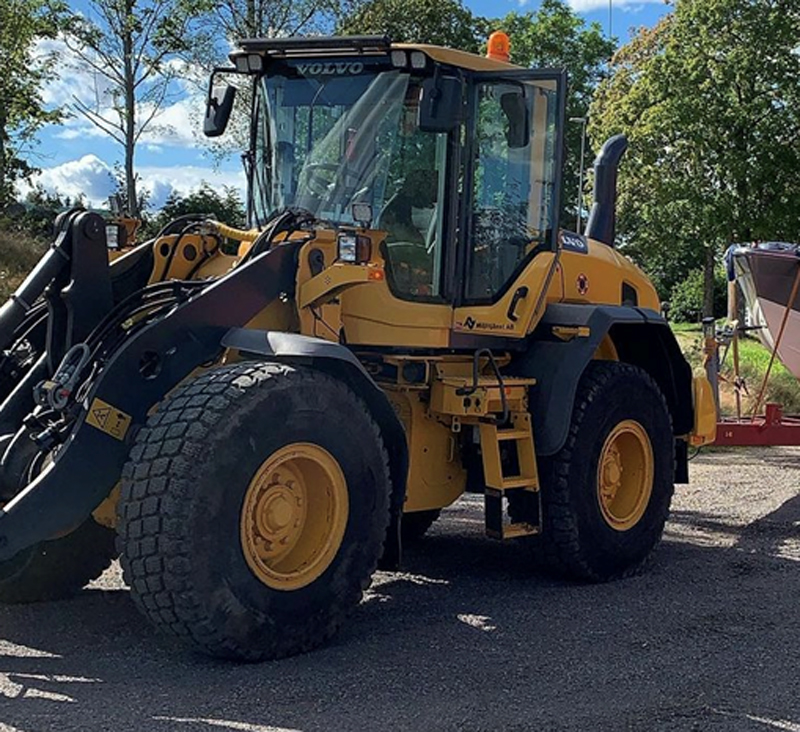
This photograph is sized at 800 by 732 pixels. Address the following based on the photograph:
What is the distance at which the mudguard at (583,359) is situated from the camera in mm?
6668

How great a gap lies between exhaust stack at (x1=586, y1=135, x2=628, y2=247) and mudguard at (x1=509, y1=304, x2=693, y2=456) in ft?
3.45

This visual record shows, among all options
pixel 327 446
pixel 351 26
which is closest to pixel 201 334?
pixel 327 446

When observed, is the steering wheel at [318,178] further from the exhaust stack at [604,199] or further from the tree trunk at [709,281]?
the tree trunk at [709,281]

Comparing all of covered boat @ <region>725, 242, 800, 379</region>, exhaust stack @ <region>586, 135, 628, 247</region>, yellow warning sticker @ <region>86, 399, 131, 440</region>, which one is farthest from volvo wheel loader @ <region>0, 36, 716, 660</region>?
covered boat @ <region>725, 242, 800, 379</region>

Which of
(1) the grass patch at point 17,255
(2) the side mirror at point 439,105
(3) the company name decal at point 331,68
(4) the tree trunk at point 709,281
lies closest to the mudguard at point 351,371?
(2) the side mirror at point 439,105

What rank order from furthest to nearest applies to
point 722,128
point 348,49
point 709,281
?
point 709,281
point 722,128
point 348,49

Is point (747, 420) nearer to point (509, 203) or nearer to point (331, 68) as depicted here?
point (509, 203)

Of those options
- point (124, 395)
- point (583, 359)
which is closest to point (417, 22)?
point (583, 359)

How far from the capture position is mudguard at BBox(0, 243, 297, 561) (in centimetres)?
471

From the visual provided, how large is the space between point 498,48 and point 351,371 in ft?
8.49

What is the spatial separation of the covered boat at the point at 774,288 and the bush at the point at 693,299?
30.0m

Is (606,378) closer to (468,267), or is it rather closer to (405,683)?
(468,267)

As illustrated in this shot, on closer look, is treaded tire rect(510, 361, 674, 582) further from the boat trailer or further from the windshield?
the boat trailer

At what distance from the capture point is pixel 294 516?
17.0 ft
